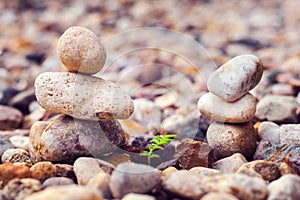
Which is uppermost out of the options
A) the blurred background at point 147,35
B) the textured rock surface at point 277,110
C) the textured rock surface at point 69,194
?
the blurred background at point 147,35

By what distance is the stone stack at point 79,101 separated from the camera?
10.6 ft

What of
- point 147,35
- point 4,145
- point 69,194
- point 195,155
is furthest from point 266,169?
point 147,35

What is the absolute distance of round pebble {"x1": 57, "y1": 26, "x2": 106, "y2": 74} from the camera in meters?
3.26

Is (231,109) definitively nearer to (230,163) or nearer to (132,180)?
(230,163)

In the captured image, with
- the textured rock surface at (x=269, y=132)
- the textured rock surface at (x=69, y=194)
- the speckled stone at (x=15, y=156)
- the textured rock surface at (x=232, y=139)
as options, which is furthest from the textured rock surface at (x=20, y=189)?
the textured rock surface at (x=269, y=132)

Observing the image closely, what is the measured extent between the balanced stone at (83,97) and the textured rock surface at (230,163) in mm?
808

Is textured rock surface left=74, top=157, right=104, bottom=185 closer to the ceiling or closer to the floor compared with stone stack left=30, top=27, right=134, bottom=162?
closer to the floor

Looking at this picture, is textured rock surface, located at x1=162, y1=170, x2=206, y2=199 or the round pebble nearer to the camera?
textured rock surface, located at x1=162, y1=170, x2=206, y2=199

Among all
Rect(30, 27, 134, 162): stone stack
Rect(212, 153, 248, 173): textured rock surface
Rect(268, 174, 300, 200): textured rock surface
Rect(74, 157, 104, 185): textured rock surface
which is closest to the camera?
Rect(268, 174, 300, 200): textured rock surface

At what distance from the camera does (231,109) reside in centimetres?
348

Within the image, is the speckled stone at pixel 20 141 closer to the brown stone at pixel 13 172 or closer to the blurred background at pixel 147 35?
the blurred background at pixel 147 35

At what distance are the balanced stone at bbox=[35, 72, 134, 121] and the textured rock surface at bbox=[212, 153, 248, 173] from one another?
808 millimetres

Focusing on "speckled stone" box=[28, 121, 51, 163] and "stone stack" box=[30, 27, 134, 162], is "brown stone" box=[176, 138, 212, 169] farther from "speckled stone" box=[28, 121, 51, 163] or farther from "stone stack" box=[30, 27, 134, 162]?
"speckled stone" box=[28, 121, 51, 163]

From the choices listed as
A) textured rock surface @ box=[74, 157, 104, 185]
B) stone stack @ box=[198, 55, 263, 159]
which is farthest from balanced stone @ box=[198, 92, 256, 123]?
textured rock surface @ box=[74, 157, 104, 185]
